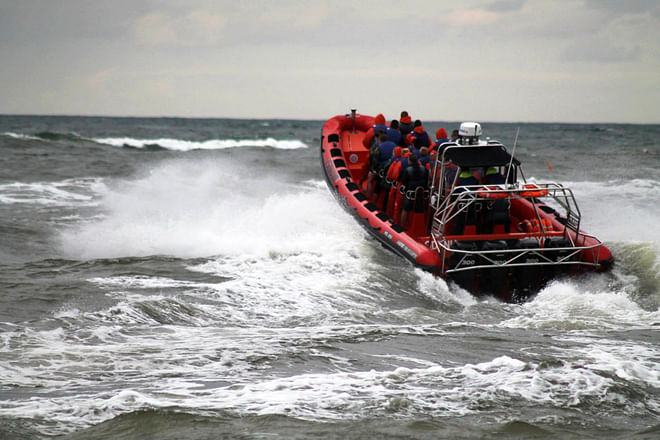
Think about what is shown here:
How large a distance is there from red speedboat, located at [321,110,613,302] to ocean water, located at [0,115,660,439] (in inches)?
7.6

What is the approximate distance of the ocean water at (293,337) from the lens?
377cm

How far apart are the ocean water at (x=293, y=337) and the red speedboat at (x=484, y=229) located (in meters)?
0.19

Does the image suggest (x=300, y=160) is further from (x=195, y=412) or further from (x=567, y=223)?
(x=195, y=412)

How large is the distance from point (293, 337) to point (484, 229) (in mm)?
3083

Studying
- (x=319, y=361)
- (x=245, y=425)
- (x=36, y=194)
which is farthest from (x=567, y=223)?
(x=36, y=194)

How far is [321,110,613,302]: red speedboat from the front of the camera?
693cm

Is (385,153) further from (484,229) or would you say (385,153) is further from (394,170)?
(484,229)

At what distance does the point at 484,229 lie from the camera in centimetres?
753

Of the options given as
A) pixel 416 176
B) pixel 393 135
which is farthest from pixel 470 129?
pixel 393 135

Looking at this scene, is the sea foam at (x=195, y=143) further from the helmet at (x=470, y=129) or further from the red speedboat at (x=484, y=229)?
Result: the helmet at (x=470, y=129)

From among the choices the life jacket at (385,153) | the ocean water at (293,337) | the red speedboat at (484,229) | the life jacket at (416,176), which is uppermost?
the life jacket at (385,153)

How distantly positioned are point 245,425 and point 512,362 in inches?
78.0

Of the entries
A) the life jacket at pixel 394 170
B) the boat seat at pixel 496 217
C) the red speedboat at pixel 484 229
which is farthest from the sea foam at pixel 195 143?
the boat seat at pixel 496 217

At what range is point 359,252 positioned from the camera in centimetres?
823
